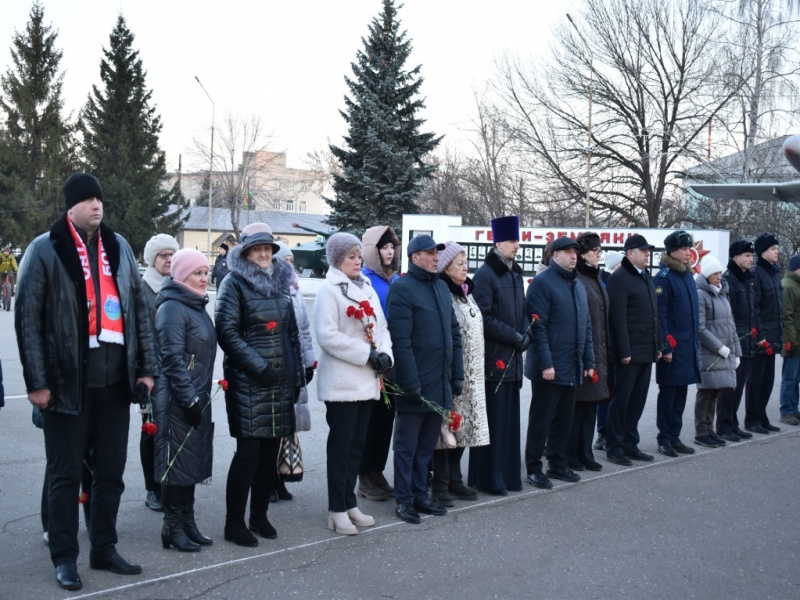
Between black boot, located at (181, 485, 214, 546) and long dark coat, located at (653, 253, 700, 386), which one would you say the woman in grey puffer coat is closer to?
long dark coat, located at (653, 253, 700, 386)

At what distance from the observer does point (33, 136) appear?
50219mm

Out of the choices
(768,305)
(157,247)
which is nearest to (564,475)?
(157,247)

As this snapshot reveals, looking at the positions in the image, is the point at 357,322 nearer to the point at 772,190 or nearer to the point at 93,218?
the point at 93,218

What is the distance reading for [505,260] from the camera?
704 centimetres

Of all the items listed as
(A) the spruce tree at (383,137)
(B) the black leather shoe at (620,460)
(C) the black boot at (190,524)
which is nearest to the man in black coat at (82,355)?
(C) the black boot at (190,524)

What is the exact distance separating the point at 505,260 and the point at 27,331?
3.87m

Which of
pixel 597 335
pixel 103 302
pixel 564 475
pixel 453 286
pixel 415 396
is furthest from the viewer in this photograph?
pixel 597 335

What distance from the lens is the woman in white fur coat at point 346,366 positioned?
19.0ft

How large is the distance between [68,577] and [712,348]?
6.93 meters

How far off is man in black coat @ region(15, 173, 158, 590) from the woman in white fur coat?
1.28 m

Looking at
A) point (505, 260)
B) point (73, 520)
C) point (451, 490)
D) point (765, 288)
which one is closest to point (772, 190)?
point (765, 288)

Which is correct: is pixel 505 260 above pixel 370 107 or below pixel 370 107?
below

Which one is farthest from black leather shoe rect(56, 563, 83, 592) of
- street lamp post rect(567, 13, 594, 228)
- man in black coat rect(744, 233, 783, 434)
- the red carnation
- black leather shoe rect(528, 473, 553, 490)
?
street lamp post rect(567, 13, 594, 228)

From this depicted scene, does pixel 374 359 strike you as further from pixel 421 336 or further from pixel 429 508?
pixel 429 508
